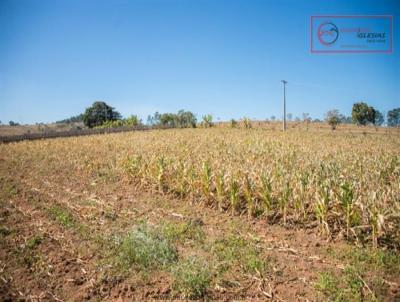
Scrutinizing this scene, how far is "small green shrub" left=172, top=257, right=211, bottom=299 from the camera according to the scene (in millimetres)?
3857

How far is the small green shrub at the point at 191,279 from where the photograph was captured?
3857 mm

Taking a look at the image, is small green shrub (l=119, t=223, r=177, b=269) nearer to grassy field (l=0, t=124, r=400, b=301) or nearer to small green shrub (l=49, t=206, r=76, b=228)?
grassy field (l=0, t=124, r=400, b=301)

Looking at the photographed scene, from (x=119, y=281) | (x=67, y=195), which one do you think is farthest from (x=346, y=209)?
(x=67, y=195)

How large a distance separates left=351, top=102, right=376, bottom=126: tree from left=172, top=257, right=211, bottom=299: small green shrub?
8348cm

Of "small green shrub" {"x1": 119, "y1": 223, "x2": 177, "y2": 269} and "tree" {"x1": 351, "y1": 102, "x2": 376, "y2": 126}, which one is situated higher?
"tree" {"x1": 351, "y1": 102, "x2": 376, "y2": 126}

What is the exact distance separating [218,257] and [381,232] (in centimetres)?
326

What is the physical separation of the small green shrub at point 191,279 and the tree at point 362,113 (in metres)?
83.5

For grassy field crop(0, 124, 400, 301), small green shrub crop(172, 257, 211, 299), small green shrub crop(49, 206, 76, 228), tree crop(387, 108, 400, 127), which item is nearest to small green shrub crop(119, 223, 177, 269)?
grassy field crop(0, 124, 400, 301)

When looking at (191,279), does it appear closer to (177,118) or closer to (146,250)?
(146,250)

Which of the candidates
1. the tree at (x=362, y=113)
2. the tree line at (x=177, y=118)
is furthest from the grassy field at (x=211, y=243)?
the tree at (x=362, y=113)

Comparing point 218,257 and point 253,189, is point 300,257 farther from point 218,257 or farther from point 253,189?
point 253,189

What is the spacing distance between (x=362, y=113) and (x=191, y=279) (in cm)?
8424

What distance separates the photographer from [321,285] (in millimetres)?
3848

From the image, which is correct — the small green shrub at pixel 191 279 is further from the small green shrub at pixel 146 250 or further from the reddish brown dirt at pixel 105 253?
the small green shrub at pixel 146 250
